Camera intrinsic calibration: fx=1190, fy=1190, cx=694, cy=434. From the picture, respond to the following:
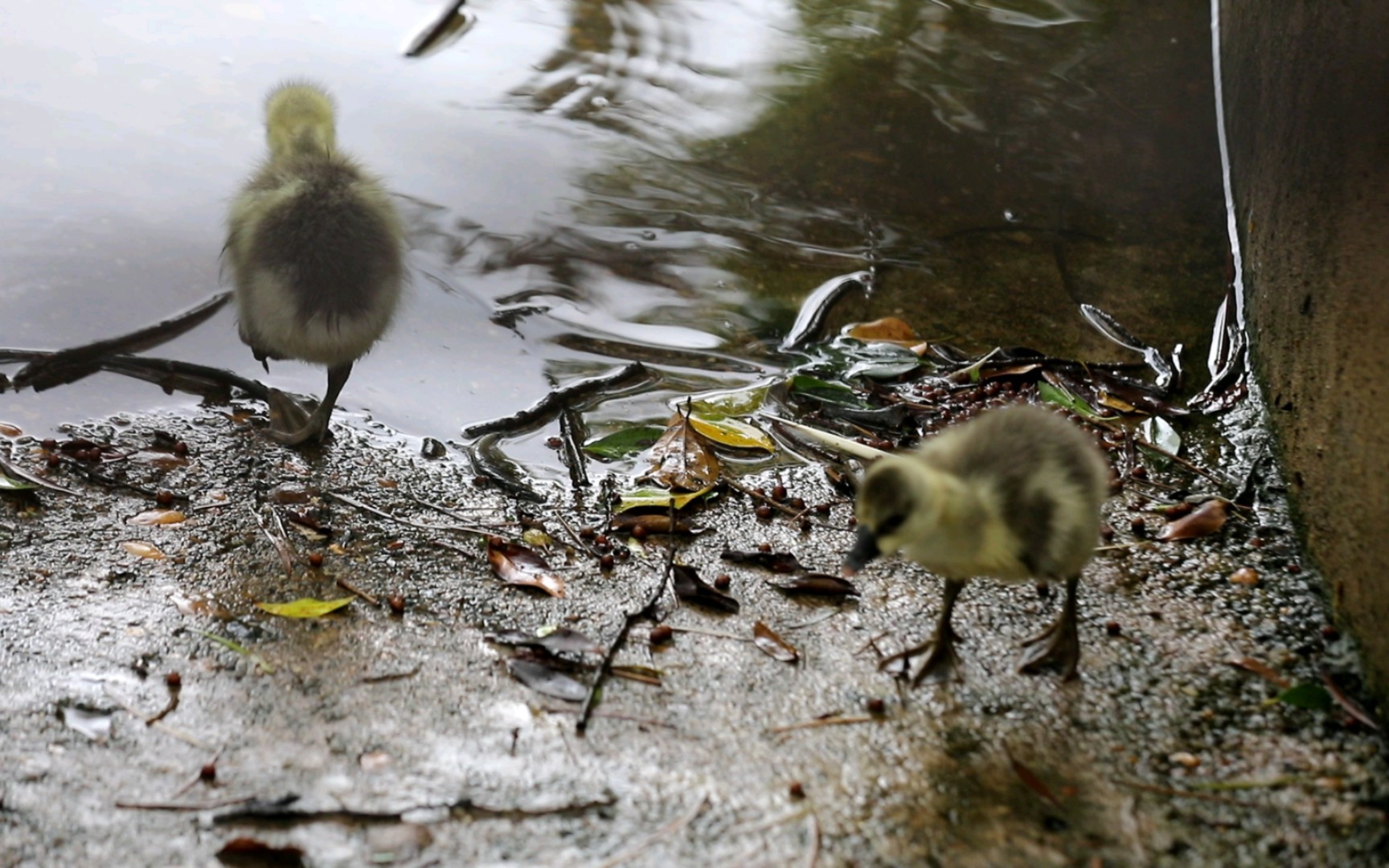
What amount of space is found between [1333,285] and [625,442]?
89.9 inches

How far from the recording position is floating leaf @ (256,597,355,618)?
308cm

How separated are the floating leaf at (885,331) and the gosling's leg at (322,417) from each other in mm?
1988

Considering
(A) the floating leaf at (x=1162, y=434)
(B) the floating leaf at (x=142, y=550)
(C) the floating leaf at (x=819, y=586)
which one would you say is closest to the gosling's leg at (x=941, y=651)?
(C) the floating leaf at (x=819, y=586)

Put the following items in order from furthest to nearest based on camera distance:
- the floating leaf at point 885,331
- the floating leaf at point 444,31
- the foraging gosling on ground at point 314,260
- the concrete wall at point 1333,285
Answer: the floating leaf at point 444,31
the floating leaf at point 885,331
the foraging gosling on ground at point 314,260
the concrete wall at point 1333,285

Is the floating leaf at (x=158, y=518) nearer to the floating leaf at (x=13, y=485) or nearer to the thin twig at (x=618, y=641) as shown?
the floating leaf at (x=13, y=485)

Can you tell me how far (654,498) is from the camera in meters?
3.79

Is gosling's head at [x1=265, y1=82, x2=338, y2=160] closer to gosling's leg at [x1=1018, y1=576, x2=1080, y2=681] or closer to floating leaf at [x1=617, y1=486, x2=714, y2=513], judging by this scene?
floating leaf at [x1=617, y1=486, x2=714, y2=513]

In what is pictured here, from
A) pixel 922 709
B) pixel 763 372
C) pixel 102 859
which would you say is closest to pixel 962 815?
pixel 922 709

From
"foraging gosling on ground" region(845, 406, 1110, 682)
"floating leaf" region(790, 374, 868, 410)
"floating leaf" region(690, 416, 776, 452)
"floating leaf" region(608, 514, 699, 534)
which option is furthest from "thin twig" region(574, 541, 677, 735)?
"floating leaf" region(790, 374, 868, 410)

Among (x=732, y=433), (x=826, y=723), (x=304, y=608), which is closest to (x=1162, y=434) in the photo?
(x=732, y=433)

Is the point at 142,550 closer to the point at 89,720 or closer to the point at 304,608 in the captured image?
the point at 304,608

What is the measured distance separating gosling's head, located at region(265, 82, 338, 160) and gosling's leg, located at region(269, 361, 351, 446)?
2.50ft

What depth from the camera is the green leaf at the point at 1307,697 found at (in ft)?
9.02

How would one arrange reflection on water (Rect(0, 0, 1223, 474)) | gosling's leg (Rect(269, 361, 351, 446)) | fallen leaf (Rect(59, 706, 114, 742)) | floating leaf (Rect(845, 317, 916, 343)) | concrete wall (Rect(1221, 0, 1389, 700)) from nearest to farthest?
fallen leaf (Rect(59, 706, 114, 742)), concrete wall (Rect(1221, 0, 1389, 700)), gosling's leg (Rect(269, 361, 351, 446)), reflection on water (Rect(0, 0, 1223, 474)), floating leaf (Rect(845, 317, 916, 343))
